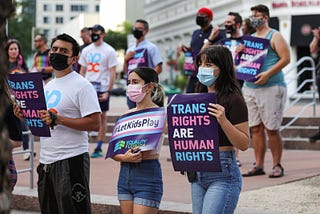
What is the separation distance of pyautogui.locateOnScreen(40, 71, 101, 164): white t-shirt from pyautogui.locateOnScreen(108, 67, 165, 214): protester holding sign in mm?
264

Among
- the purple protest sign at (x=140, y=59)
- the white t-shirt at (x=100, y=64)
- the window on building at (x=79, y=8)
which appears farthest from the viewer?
the window on building at (x=79, y=8)

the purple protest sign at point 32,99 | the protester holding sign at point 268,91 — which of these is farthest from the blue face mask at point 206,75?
the protester holding sign at point 268,91

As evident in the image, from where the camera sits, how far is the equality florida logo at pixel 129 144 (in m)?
5.26

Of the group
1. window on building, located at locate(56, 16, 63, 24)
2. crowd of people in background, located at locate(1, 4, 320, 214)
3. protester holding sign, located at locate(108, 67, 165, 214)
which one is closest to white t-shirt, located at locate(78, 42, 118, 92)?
crowd of people in background, located at locate(1, 4, 320, 214)

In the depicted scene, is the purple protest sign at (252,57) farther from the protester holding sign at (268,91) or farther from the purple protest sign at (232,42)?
the purple protest sign at (232,42)

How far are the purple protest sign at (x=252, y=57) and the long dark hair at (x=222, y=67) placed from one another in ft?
13.5

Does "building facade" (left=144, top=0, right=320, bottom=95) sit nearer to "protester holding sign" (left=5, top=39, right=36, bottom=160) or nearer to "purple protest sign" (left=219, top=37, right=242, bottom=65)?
"protester holding sign" (left=5, top=39, right=36, bottom=160)

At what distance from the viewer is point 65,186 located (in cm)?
529

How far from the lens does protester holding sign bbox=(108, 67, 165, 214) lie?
5.18 m

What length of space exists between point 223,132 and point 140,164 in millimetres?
767

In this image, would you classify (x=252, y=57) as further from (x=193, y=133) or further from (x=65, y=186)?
(x=193, y=133)

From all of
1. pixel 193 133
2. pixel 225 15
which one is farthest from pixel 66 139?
pixel 225 15

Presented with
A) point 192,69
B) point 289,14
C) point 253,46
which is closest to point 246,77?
point 253,46

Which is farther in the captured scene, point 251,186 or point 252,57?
point 252,57
